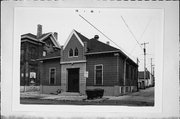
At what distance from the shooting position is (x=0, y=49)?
8.54 feet

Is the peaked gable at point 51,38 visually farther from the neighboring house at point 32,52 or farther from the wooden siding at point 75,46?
the wooden siding at point 75,46

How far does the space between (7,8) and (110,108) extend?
62.0 inches

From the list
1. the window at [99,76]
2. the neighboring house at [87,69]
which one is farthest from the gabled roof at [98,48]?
the window at [99,76]

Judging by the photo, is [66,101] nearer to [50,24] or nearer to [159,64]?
[50,24]

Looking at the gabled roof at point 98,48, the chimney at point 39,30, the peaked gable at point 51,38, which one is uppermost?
the chimney at point 39,30

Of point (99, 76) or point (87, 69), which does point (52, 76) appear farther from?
point (99, 76)

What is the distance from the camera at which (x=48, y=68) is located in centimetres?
264

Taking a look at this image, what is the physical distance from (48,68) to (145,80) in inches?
42.2

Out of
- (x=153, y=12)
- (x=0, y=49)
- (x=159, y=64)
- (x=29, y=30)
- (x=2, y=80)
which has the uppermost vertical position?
(x=153, y=12)

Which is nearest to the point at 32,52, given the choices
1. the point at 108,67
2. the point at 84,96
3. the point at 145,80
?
the point at 84,96

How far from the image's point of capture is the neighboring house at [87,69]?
2.56 metres

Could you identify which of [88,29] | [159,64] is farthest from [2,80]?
[159,64]

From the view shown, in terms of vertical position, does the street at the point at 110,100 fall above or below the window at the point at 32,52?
below

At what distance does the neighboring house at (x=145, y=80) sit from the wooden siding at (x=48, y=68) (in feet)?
2.95
